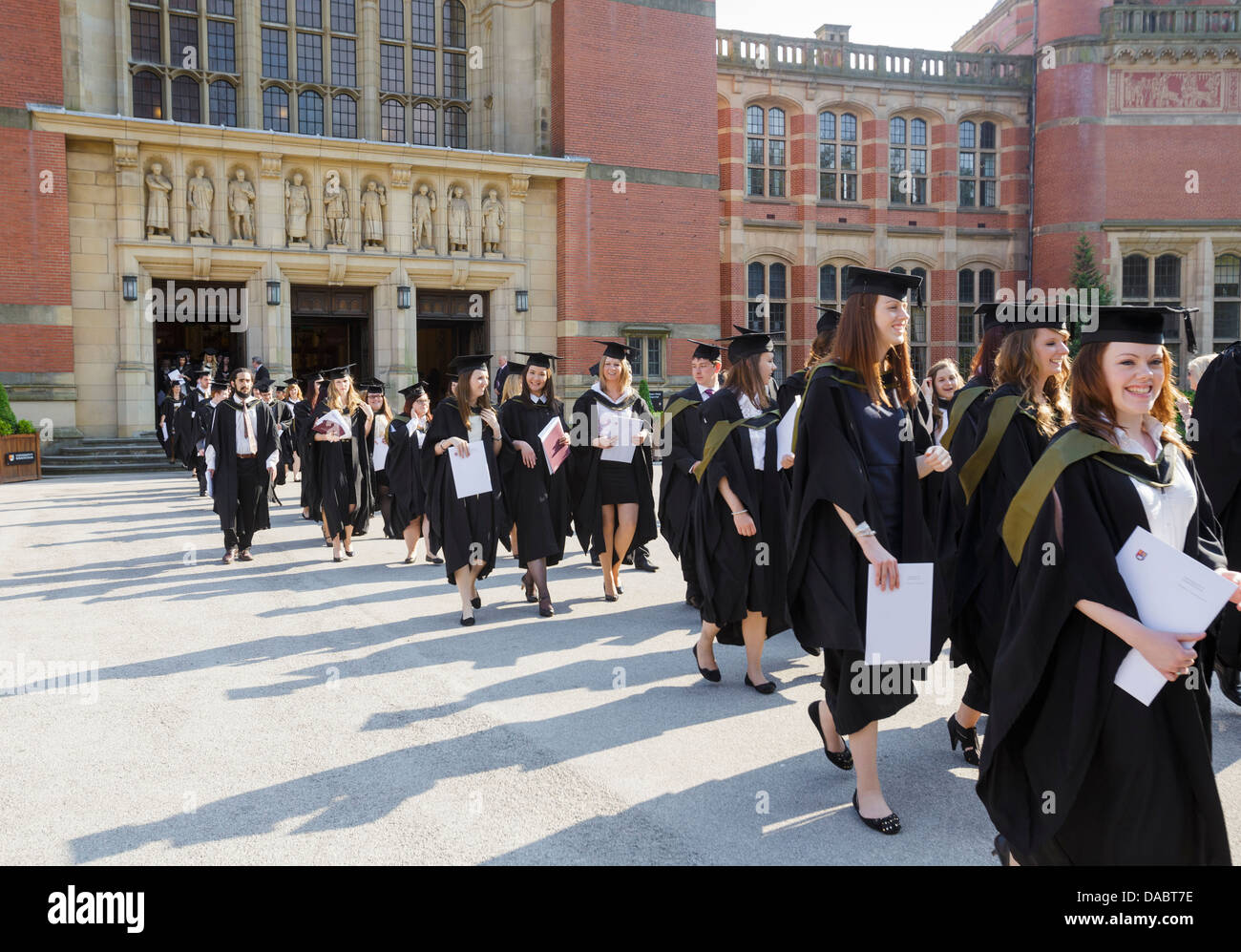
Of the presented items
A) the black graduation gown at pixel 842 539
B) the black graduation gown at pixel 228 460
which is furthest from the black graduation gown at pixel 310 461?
the black graduation gown at pixel 842 539

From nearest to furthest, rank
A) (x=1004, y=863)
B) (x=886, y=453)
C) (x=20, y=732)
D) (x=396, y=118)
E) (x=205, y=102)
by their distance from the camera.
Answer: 1. (x=1004, y=863)
2. (x=886, y=453)
3. (x=20, y=732)
4. (x=205, y=102)
5. (x=396, y=118)

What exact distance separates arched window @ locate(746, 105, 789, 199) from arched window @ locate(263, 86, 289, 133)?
12917 mm

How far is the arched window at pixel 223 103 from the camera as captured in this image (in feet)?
73.2

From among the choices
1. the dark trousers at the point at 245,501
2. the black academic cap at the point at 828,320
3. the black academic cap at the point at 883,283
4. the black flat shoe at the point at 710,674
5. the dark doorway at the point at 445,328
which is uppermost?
the dark doorway at the point at 445,328

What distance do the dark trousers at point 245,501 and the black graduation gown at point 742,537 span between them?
6737 mm

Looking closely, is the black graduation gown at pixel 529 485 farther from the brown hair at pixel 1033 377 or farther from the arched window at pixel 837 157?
the arched window at pixel 837 157

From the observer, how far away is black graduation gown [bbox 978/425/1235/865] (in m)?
2.75

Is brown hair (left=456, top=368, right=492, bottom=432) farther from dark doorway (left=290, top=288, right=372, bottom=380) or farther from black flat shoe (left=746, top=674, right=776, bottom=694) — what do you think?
dark doorway (left=290, top=288, right=372, bottom=380)

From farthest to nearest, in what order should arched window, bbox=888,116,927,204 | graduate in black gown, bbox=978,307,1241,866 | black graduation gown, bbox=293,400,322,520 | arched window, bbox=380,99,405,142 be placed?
arched window, bbox=888,116,927,204 → arched window, bbox=380,99,405,142 → black graduation gown, bbox=293,400,322,520 → graduate in black gown, bbox=978,307,1241,866

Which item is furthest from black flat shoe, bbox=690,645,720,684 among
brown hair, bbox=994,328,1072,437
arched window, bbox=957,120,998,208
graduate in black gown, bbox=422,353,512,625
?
arched window, bbox=957,120,998,208

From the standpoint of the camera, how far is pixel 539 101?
956 inches
